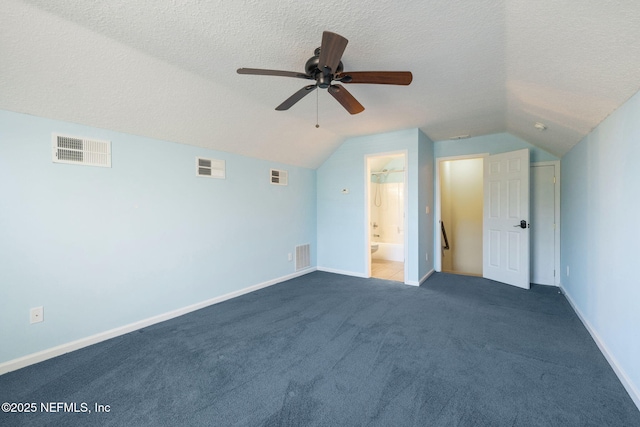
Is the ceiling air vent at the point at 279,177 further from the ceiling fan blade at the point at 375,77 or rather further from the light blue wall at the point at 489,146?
the light blue wall at the point at 489,146

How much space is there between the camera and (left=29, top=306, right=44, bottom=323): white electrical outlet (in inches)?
82.0

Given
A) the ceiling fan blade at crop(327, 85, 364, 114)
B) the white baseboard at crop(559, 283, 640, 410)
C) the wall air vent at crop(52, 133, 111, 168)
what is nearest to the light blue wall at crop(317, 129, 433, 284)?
the white baseboard at crop(559, 283, 640, 410)

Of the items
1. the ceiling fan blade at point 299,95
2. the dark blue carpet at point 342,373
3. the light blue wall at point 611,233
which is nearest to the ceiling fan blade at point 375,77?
the ceiling fan blade at point 299,95

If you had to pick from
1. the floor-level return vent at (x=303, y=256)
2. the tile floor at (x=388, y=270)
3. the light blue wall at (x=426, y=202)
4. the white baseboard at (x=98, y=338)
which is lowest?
the tile floor at (x=388, y=270)

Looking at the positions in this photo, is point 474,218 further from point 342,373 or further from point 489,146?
point 342,373

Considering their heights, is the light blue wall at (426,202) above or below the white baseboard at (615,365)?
above

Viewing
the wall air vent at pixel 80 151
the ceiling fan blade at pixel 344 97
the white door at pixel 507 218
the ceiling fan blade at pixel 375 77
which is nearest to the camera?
the ceiling fan blade at pixel 375 77

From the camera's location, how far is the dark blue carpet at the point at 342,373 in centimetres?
154

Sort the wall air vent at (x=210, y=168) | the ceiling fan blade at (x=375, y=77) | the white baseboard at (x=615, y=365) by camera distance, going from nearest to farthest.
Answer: the white baseboard at (x=615, y=365)
the ceiling fan blade at (x=375, y=77)
the wall air vent at (x=210, y=168)

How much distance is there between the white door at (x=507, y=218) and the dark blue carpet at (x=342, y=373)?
0.96 m

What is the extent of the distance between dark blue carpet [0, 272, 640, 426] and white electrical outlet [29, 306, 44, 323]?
36 centimetres

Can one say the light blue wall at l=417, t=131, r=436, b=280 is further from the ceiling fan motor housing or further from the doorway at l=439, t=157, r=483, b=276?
the ceiling fan motor housing

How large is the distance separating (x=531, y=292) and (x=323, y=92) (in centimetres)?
392

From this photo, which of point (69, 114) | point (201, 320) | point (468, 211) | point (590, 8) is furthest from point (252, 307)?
point (468, 211)
